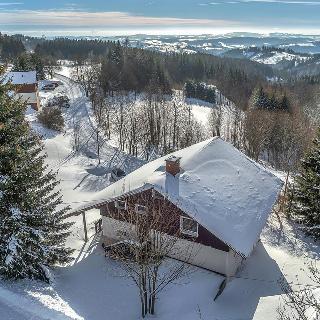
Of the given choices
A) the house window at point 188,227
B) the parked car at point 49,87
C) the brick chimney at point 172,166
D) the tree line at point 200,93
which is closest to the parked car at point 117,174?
the brick chimney at point 172,166

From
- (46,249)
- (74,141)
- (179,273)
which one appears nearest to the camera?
(46,249)

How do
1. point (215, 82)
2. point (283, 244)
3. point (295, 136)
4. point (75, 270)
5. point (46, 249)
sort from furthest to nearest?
point (215, 82)
point (295, 136)
point (283, 244)
point (75, 270)
point (46, 249)

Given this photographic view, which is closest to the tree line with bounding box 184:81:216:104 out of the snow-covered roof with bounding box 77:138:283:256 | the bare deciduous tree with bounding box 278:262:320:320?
the snow-covered roof with bounding box 77:138:283:256

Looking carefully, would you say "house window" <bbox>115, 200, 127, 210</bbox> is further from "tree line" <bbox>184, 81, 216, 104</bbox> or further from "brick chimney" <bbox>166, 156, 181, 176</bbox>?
"tree line" <bbox>184, 81, 216, 104</bbox>

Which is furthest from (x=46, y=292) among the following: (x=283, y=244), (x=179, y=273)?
(x=283, y=244)

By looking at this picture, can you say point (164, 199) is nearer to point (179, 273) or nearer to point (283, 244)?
point (179, 273)

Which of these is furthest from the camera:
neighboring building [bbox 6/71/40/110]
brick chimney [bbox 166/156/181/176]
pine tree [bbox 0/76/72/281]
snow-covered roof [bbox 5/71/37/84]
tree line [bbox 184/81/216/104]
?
tree line [bbox 184/81/216/104]

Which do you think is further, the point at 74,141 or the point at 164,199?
the point at 74,141
